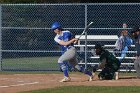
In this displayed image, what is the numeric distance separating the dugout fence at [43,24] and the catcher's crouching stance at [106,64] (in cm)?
543

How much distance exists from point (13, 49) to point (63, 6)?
2774 mm

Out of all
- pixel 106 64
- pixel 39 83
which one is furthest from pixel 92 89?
pixel 106 64

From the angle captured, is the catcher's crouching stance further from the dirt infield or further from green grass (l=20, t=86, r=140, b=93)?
green grass (l=20, t=86, r=140, b=93)

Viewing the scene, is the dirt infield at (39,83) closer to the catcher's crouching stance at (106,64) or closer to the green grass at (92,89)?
the catcher's crouching stance at (106,64)

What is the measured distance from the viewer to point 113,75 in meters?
18.1

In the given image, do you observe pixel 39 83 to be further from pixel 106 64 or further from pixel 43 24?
pixel 43 24

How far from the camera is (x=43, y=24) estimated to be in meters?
24.6

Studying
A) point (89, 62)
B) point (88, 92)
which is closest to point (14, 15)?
point (89, 62)

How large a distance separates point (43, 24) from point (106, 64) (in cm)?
710

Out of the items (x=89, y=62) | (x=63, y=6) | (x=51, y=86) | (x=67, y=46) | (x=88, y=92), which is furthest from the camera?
(x=63, y=6)

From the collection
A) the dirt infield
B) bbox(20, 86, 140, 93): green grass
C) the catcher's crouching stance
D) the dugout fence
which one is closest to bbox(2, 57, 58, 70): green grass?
the dugout fence

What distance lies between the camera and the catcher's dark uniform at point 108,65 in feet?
58.6

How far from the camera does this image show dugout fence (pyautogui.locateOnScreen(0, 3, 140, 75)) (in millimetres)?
23859

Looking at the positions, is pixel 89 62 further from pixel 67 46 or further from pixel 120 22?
pixel 67 46
